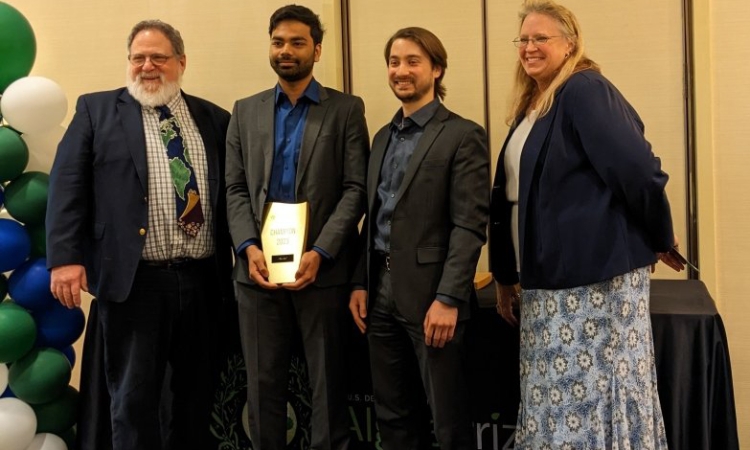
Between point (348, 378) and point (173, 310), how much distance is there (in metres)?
0.69

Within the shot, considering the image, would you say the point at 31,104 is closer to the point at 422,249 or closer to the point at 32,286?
the point at 32,286

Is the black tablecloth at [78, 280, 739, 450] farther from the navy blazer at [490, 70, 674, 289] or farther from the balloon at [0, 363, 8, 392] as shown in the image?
the navy blazer at [490, 70, 674, 289]

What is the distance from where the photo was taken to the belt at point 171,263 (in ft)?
8.71

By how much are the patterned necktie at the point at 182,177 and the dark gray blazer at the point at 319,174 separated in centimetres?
14

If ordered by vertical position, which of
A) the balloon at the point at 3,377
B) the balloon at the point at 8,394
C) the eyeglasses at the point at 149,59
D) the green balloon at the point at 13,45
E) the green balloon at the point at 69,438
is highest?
the green balloon at the point at 13,45

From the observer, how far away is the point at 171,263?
2.69 meters

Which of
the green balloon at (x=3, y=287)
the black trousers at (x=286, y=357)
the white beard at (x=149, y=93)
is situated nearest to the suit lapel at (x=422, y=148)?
the black trousers at (x=286, y=357)

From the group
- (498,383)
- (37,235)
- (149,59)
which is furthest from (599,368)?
(37,235)

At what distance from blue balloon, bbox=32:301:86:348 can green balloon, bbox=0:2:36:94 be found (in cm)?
87

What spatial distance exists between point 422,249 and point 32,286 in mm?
1479

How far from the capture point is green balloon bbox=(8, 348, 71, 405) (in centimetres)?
278

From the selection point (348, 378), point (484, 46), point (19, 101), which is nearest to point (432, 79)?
point (484, 46)

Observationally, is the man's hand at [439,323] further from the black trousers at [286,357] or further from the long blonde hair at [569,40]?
the long blonde hair at [569,40]

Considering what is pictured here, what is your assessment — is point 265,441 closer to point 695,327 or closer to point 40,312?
point 40,312
